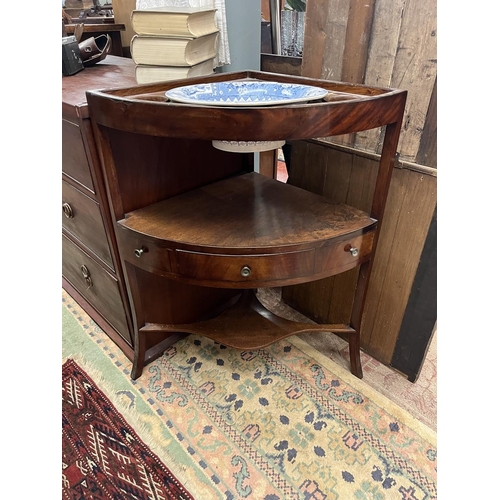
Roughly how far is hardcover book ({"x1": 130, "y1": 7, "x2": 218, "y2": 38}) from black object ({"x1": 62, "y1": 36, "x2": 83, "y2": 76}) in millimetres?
326

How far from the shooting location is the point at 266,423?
96cm

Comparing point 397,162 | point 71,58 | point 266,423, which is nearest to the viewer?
point 397,162

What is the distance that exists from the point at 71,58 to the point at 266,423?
1164 millimetres

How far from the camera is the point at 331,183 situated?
1.03 metres

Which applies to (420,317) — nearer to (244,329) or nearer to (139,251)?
(244,329)

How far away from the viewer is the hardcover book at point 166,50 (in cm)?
89

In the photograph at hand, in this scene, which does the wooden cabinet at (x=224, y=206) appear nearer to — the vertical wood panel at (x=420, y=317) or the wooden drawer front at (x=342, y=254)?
the wooden drawer front at (x=342, y=254)

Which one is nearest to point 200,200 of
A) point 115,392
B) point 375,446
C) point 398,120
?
point 398,120

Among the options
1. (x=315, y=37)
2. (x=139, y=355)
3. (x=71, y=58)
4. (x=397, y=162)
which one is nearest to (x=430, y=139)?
(x=397, y=162)

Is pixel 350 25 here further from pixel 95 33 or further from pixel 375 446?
pixel 95 33

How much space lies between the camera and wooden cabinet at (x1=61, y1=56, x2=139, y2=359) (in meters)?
0.83

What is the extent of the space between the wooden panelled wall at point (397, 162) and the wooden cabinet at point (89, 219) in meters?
0.53

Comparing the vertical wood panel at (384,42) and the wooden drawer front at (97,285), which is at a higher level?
the vertical wood panel at (384,42)

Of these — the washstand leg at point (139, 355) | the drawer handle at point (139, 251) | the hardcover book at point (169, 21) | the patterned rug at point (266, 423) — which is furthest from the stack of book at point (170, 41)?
the patterned rug at point (266, 423)
